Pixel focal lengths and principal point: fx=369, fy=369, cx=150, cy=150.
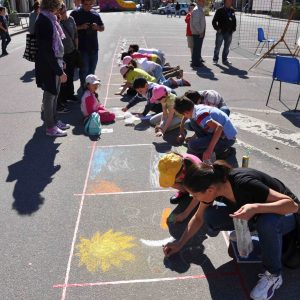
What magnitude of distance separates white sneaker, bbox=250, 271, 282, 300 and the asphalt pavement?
0.33ft

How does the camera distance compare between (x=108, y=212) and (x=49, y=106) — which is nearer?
(x=108, y=212)

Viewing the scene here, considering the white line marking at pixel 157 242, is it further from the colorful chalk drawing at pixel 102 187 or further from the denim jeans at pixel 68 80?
the denim jeans at pixel 68 80

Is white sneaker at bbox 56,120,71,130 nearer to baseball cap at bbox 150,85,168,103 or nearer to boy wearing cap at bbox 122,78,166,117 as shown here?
boy wearing cap at bbox 122,78,166,117

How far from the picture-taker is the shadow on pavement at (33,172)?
149 inches

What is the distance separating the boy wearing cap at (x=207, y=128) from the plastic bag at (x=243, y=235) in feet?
5.23

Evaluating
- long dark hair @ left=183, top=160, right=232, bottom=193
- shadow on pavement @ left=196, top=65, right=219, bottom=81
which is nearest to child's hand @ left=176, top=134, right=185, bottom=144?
long dark hair @ left=183, top=160, right=232, bottom=193

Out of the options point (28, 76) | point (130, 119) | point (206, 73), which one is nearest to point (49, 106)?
point (130, 119)

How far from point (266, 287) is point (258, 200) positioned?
Answer: 626 millimetres

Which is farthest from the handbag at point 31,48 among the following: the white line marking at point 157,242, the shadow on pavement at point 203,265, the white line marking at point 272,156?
the shadow on pavement at point 203,265

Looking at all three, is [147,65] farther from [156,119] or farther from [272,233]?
[272,233]

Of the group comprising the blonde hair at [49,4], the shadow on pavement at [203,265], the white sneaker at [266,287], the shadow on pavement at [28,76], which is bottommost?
the shadow on pavement at [28,76]

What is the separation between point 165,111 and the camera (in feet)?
18.2

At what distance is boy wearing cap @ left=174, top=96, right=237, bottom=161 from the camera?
4.02 meters

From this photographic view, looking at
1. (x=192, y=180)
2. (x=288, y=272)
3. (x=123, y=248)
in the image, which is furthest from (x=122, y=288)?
(x=288, y=272)
